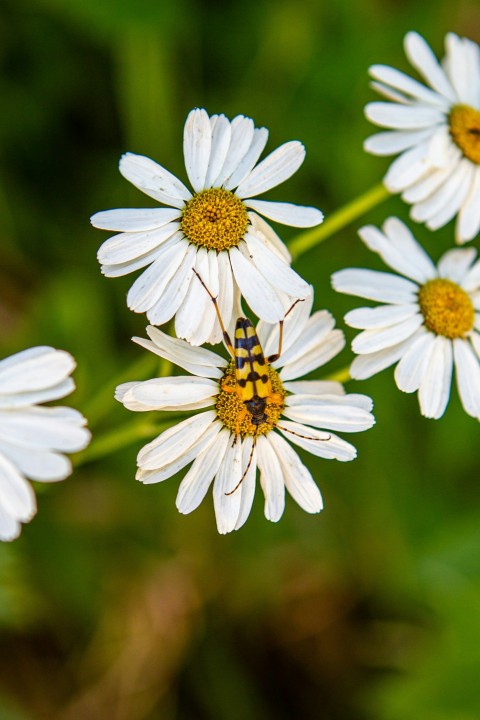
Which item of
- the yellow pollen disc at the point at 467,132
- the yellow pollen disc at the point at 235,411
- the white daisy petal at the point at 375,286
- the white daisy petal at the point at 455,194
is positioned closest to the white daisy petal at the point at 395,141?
the yellow pollen disc at the point at 467,132

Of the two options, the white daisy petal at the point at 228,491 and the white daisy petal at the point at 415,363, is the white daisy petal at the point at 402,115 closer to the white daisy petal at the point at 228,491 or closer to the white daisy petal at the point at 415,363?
the white daisy petal at the point at 415,363

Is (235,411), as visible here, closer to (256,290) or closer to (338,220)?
(256,290)

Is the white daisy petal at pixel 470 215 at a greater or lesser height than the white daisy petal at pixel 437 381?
greater

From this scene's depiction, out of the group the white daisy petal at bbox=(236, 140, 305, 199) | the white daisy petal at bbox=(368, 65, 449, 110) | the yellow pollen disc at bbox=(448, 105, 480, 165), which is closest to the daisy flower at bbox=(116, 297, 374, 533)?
the white daisy petal at bbox=(236, 140, 305, 199)

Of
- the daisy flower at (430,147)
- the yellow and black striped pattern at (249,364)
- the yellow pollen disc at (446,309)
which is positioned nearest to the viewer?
the yellow and black striped pattern at (249,364)

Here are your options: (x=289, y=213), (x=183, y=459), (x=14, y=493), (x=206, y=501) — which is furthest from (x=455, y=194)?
(x=206, y=501)

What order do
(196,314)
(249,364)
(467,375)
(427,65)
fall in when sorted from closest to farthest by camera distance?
(196,314) → (249,364) → (467,375) → (427,65)

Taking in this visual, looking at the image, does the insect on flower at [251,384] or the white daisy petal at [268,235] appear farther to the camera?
the white daisy petal at [268,235]
